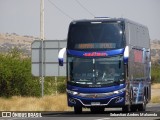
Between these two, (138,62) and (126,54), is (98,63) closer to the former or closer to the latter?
(126,54)

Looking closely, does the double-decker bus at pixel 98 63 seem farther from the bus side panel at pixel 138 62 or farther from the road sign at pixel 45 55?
the road sign at pixel 45 55

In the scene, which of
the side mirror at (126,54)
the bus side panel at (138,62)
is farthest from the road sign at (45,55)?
the side mirror at (126,54)

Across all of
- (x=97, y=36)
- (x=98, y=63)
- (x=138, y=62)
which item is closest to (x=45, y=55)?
(x=138, y=62)

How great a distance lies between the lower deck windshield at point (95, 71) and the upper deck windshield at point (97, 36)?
1.94 feet

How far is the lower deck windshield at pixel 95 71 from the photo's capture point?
31.8 metres

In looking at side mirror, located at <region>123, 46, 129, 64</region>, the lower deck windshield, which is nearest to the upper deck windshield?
side mirror, located at <region>123, 46, 129, 64</region>

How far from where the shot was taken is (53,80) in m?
70.3

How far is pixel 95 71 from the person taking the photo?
31953 millimetres

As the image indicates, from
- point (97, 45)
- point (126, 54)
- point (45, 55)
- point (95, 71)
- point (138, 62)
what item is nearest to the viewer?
point (126, 54)

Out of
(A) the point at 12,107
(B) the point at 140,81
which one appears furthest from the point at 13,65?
(B) the point at 140,81

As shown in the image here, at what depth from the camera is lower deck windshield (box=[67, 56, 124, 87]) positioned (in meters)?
31.8

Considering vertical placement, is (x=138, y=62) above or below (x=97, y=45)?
below

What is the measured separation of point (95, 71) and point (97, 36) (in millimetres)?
1575

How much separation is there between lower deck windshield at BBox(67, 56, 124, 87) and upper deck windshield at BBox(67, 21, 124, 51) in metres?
0.59
